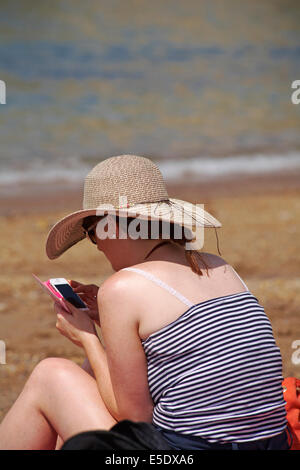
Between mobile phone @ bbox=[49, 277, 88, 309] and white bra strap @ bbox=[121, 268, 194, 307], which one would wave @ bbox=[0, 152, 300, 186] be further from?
white bra strap @ bbox=[121, 268, 194, 307]

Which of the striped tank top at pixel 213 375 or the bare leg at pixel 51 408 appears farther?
the bare leg at pixel 51 408

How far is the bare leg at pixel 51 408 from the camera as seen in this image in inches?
86.5

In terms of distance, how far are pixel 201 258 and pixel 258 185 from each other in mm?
6057

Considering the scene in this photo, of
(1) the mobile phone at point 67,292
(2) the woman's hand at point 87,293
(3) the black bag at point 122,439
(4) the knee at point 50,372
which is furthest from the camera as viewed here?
(2) the woman's hand at point 87,293

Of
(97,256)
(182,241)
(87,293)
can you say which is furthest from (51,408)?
(97,256)

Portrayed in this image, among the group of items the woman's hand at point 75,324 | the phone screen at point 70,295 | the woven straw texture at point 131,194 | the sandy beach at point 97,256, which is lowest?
the sandy beach at point 97,256

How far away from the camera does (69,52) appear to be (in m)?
14.9

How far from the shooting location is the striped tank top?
2.00 m

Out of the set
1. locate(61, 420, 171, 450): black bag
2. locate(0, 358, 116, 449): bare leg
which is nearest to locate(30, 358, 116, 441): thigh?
locate(0, 358, 116, 449): bare leg

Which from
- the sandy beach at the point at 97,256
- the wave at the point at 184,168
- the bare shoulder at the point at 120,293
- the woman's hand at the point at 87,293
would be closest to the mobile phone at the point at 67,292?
the woman's hand at the point at 87,293

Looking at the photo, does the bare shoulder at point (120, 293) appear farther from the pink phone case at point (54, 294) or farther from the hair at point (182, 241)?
the pink phone case at point (54, 294)

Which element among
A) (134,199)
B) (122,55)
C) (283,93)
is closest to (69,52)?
(122,55)

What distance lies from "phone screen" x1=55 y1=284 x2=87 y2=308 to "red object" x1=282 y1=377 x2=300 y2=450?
766 mm
